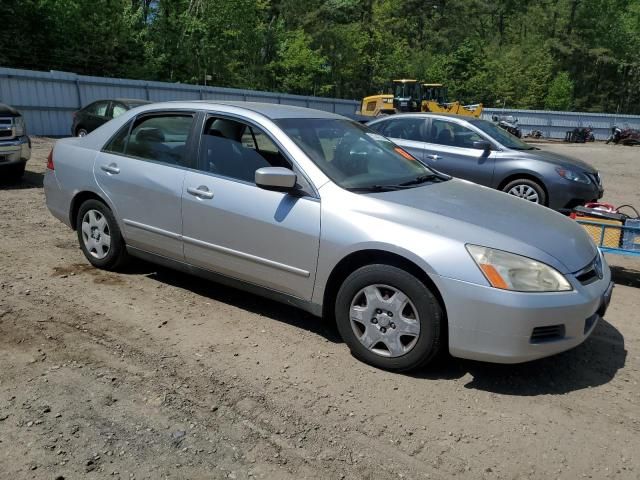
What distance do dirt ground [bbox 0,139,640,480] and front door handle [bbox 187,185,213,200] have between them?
0.93 m

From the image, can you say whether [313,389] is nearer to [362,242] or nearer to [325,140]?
[362,242]

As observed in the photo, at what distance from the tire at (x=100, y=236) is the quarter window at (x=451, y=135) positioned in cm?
559

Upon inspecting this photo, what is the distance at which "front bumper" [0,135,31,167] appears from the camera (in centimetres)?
898

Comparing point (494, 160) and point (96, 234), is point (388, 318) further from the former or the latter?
point (494, 160)

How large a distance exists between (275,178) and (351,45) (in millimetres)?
49104

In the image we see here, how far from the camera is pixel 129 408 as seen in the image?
10.2 feet

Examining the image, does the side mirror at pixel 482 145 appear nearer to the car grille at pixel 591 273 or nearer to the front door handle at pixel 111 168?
the car grille at pixel 591 273

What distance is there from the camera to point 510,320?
10.4ft

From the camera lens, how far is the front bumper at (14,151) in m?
8.98

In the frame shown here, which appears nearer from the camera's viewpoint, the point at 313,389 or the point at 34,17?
the point at 313,389

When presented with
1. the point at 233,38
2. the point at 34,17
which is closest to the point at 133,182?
the point at 34,17

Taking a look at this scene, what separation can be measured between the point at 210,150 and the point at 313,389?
2.05 meters

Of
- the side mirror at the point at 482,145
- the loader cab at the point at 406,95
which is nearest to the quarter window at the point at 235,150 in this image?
the side mirror at the point at 482,145

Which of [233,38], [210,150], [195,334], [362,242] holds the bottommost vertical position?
[195,334]
